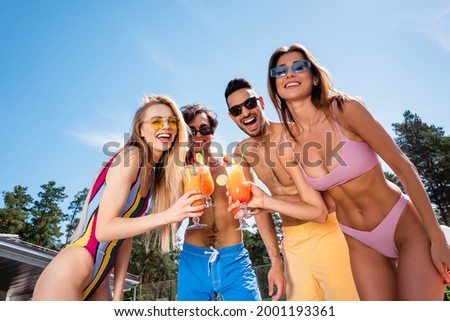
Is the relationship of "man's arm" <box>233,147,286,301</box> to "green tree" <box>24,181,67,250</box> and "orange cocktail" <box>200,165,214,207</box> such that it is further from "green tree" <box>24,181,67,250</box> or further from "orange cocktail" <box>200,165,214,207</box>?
"green tree" <box>24,181,67,250</box>

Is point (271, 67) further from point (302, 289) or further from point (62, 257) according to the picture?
point (62, 257)

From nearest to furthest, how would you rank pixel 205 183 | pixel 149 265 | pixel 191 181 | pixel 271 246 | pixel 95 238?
pixel 95 238
pixel 191 181
pixel 205 183
pixel 271 246
pixel 149 265

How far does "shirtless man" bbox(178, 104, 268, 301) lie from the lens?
4234 millimetres

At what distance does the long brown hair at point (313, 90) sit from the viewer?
3.31m

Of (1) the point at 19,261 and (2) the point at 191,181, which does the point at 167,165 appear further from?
(1) the point at 19,261

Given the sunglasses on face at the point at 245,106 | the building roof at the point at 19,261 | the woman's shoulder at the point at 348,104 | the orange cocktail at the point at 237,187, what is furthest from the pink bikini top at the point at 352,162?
the building roof at the point at 19,261

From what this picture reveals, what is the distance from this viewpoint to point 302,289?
358cm

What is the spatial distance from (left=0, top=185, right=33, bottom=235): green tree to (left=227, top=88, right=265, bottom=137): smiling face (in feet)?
178

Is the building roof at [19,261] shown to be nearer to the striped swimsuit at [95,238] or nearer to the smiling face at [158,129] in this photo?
the striped swimsuit at [95,238]

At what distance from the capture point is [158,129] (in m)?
3.40

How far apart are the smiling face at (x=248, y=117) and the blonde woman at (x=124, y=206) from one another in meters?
1.17

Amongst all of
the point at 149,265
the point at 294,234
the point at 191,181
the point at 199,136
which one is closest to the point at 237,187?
the point at 191,181

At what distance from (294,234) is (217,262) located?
1.14 meters
